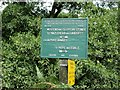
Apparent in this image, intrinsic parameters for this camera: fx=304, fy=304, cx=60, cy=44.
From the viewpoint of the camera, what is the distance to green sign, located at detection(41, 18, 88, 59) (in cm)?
310

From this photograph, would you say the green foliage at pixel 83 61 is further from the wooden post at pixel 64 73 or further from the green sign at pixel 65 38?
the wooden post at pixel 64 73

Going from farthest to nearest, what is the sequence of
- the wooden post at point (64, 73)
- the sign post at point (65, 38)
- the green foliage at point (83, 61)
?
the green foliage at point (83, 61) < the sign post at point (65, 38) < the wooden post at point (64, 73)

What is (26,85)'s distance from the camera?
3.87 m

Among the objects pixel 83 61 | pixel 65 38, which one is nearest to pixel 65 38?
pixel 65 38

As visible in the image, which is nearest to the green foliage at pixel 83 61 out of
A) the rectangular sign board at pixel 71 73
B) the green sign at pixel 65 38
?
the green sign at pixel 65 38

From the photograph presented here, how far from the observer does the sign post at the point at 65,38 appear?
3.10m

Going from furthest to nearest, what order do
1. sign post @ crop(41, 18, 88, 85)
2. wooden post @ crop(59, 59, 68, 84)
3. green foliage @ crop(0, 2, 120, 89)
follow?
green foliage @ crop(0, 2, 120, 89)
sign post @ crop(41, 18, 88, 85)
wooden post @ crop(59, 59, 68, 84)

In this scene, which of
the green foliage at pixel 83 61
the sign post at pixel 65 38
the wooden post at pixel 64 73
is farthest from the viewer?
the green foliage at pixel 83 61

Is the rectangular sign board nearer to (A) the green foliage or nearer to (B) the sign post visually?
(B) the sign post

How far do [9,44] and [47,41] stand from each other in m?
1.02

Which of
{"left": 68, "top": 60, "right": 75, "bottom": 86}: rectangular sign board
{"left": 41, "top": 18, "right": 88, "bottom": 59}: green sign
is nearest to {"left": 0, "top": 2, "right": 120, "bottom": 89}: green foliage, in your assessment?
{"left": 41, "top": 18, "right": 88, "bottom": 59}: green sign

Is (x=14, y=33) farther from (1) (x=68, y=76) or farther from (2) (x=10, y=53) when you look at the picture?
(1) (x=68, y=76)

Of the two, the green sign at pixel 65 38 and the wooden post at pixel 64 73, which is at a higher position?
the green sign at pixel 65 38

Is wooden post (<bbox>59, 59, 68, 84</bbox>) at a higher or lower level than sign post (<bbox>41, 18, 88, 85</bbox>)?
lower
